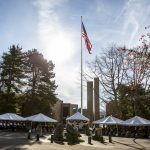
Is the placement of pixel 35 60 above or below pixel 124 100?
above

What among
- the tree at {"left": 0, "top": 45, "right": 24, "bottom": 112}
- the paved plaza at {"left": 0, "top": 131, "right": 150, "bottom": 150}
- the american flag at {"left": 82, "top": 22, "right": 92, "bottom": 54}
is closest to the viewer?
the paved plaza at {"left": 0, "top": 131, "right": 150, "bottom": 150}

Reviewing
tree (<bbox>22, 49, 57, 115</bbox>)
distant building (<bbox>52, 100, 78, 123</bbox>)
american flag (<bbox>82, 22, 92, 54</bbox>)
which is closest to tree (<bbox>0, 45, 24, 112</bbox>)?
tree (<bbox>22, 49, 57, 115</bbox>)

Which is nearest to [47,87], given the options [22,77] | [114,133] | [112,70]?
[22,77]

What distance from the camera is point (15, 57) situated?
55281 millimetres

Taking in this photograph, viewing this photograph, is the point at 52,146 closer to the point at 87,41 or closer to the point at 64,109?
the point at 87,41

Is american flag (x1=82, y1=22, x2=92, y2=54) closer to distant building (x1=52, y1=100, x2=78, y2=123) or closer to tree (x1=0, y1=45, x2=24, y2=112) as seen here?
tree (x1=0, y1=45, x2=24, y2=112)

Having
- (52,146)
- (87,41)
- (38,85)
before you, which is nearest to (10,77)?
(38,85)

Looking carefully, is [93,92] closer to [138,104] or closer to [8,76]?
[138,104]

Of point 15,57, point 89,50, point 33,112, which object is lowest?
point 33,112

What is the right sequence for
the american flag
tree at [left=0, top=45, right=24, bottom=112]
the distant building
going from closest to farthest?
the american flag
tree at [left=0, top=45, right=24, bottom=112]
the distant building

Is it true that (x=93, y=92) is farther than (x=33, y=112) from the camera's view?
Yes

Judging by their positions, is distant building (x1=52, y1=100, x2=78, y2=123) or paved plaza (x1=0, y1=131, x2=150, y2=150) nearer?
paved plaza (x1=0, y1=131, x2=150, y2=150)

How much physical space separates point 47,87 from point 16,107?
6942mm

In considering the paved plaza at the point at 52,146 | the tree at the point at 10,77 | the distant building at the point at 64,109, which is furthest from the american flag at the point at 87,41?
the distant building at the point at 64,109
